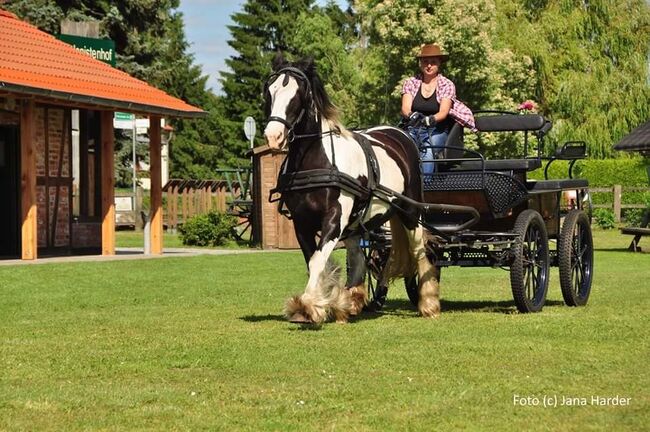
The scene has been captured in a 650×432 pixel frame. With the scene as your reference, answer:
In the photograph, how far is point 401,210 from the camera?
37.3 feet

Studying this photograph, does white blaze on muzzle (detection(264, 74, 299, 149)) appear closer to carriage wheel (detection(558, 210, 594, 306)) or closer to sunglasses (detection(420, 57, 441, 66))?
sunglasses (detection(420, 57, 441, 66))

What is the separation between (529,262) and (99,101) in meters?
11.7

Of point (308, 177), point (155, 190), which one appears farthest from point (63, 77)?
point (308, 177)

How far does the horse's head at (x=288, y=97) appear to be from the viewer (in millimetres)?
10211

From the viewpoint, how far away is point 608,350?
896 centimetres

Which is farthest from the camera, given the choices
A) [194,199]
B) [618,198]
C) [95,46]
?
[618,198]

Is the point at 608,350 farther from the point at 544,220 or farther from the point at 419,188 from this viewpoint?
the point at 544,220

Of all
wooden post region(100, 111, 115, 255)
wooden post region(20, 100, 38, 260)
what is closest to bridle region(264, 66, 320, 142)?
wooden post region(20, 100, 38, 260)

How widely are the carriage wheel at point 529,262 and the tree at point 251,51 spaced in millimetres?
61963

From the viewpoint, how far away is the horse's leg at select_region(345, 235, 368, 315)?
11.6 metres

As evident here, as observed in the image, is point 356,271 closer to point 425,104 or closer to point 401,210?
point 401,210

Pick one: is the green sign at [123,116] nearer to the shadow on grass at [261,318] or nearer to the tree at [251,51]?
the shadow on grass at [261,318]

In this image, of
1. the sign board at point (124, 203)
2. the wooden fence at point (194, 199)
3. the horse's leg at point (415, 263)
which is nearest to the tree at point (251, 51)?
the sign board at point (124, 203)

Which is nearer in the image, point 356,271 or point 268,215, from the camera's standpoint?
point 356,271
